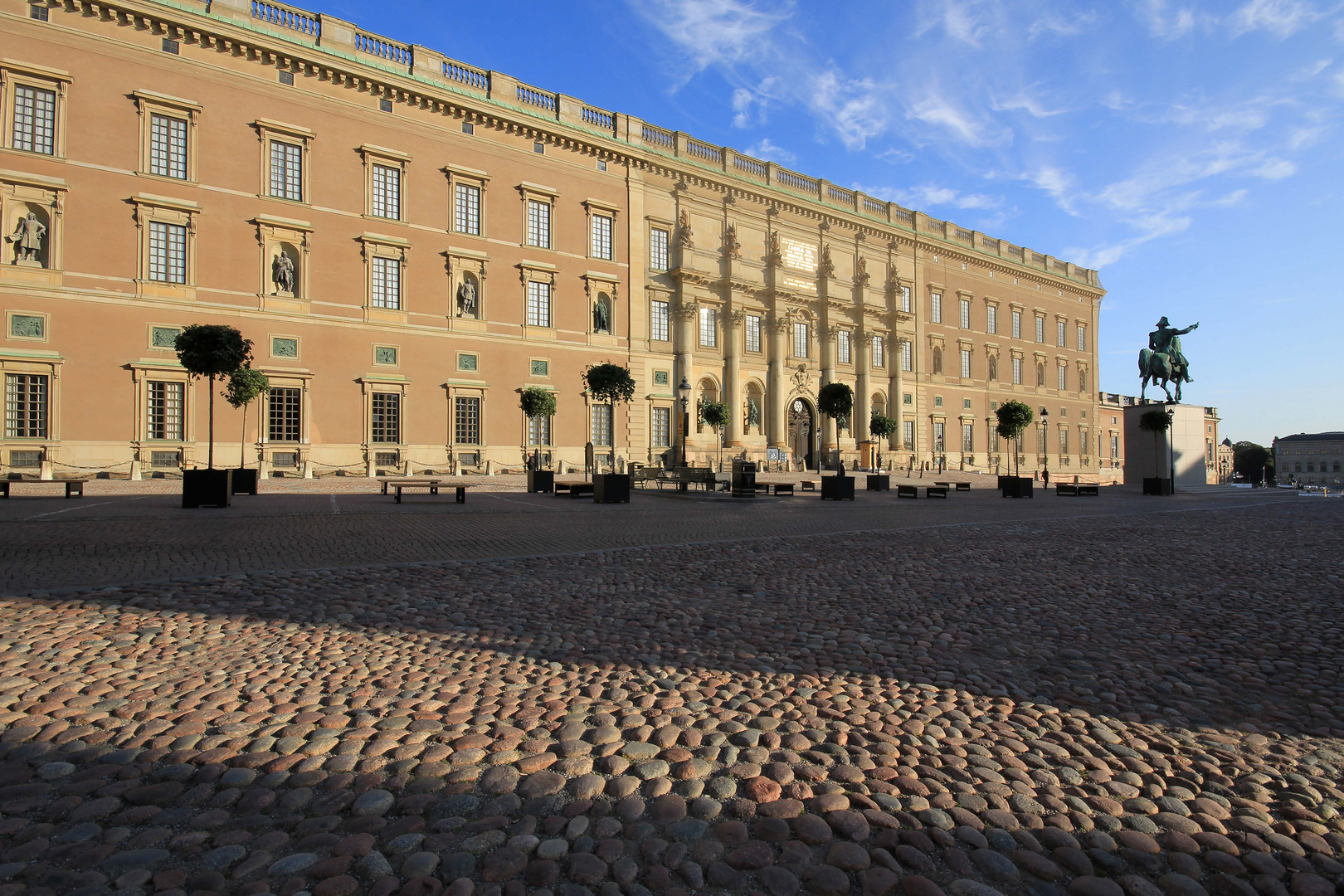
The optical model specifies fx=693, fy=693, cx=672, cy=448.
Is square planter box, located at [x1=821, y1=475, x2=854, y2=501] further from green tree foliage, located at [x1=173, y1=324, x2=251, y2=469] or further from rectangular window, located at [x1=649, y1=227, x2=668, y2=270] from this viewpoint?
rectangular window, located at [x1=649, y1=227, x2=668, y2=270]

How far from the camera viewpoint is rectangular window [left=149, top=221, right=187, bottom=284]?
25031mm

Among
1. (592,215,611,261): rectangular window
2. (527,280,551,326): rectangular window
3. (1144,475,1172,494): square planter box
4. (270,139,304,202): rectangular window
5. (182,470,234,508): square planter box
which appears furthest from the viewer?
(592,215,611,261): rectangular window

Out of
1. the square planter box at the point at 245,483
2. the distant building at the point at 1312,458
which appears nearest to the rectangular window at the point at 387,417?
the square planter box at the point at 245,483

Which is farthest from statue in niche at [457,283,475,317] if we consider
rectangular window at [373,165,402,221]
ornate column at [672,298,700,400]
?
ornate column at [672,298,700,400]

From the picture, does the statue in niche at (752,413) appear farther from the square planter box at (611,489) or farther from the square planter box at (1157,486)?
the square planter box at (611,489)

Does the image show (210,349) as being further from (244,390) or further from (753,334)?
(753,334)

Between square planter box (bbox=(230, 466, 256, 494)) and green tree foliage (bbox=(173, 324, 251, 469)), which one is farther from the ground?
green tree foliage (bbox=(173, 324, 251, 469))

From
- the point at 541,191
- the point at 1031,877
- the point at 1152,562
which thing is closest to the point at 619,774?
the point at 1031,877

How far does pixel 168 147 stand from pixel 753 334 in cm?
2924

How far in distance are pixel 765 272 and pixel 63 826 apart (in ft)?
141

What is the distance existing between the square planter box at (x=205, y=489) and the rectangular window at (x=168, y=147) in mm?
16910

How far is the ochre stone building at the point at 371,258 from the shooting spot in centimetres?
2367

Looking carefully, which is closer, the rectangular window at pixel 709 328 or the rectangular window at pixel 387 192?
the rectangular window at pixel 387 192

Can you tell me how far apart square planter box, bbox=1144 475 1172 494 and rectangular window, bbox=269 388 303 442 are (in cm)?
3381
